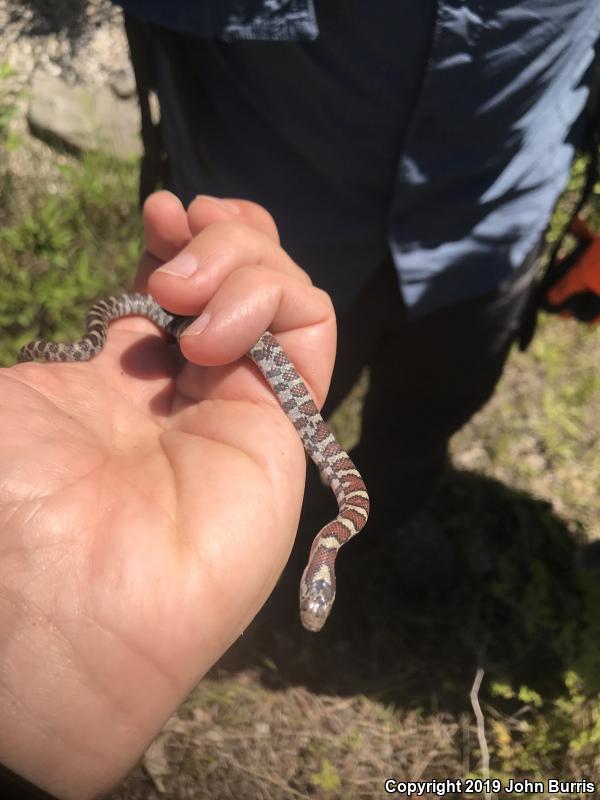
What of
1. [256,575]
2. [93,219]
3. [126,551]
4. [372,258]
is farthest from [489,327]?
[93,219]

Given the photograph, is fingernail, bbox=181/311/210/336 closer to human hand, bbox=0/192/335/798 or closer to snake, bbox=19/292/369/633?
human hand, bbox=0/192/335/798

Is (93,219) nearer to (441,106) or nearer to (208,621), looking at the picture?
(441,106)

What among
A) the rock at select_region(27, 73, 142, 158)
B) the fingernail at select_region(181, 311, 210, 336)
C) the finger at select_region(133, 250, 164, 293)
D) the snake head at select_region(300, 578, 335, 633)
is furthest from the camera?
the rock at select_region(27, 73, 142, 158)

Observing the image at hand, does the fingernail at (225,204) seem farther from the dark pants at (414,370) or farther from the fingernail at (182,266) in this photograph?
the dark pants at (414,370)

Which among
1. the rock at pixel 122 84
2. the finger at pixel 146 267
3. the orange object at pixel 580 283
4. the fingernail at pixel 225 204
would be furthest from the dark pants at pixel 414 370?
the rock at pixel 122 84

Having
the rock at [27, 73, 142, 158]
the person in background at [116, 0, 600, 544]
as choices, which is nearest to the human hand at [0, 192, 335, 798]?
the person in background at [116, 0, 600, 544]

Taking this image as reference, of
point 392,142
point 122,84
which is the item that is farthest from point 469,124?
point 122,84
